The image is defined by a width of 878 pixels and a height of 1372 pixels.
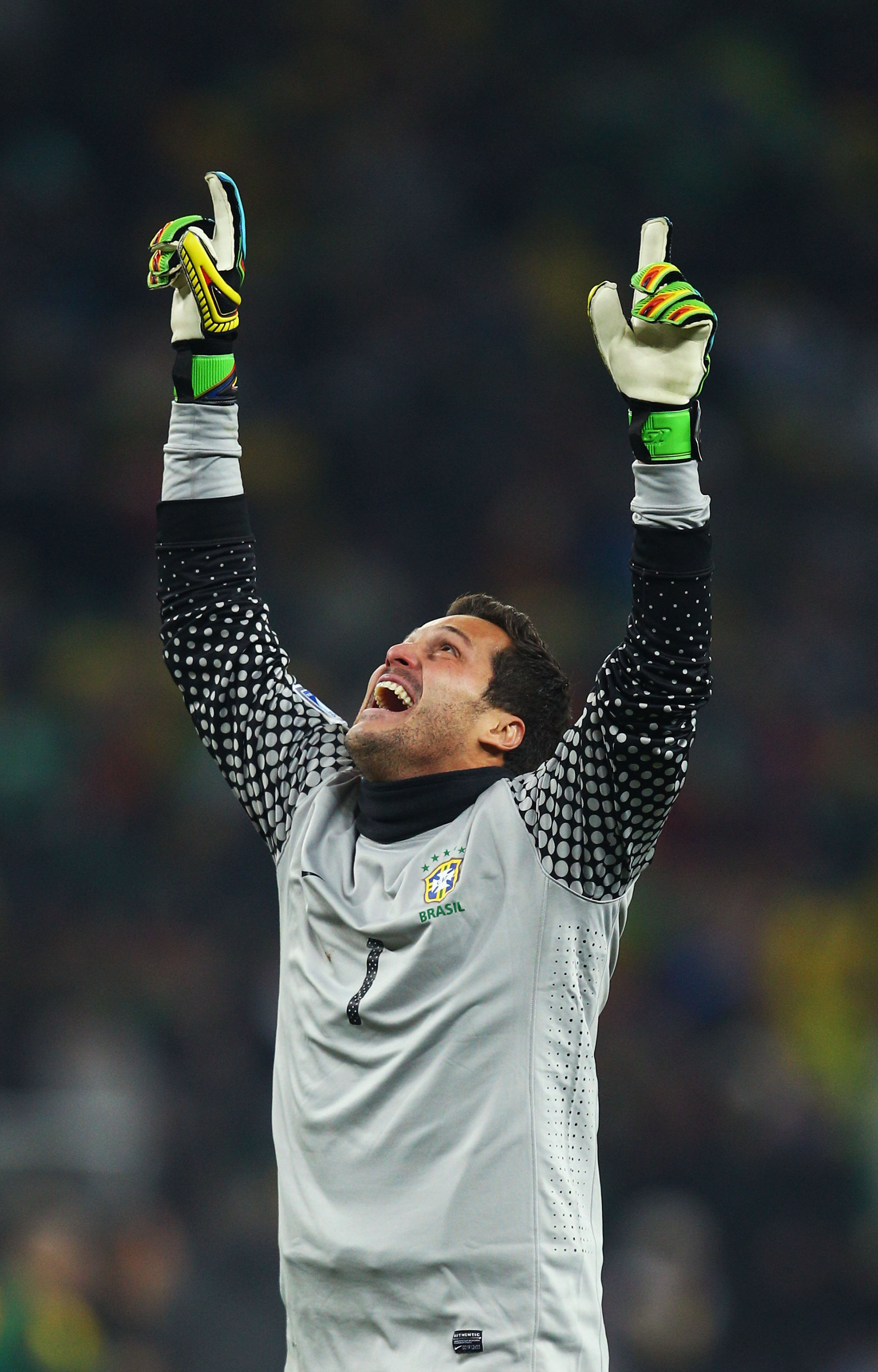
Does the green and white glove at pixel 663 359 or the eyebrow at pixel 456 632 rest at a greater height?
the green and white glove at pixel 663 359

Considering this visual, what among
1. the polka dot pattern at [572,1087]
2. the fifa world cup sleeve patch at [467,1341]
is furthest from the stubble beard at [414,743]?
the fifa world cup sleeve patch at [467,1341]

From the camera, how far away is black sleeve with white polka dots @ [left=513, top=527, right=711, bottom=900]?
8.06 ft

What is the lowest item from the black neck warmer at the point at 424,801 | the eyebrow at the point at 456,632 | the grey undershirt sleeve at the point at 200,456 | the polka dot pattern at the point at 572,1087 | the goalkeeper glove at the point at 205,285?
the polka dot pattern at the point at 572,1087

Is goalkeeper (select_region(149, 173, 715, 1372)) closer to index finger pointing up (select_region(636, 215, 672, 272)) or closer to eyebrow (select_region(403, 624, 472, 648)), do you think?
index finger pointing up (select_region(636, 215, 672, 272))

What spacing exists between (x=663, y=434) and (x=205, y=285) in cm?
94

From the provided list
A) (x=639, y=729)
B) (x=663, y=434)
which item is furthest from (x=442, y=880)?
(x=663, y=434)

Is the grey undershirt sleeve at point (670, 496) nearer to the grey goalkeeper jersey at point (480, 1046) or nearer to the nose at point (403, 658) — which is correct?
the grey goalkeeper jersey at point (480, 1046)

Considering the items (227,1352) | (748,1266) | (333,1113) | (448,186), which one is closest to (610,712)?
(333,1113)

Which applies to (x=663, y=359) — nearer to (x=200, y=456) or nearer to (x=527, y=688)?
(x=527, y=688)

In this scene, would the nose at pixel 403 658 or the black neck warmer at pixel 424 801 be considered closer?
the black neck warmer at pixel 424 801

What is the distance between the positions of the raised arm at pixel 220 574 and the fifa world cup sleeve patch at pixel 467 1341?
887 millimetres

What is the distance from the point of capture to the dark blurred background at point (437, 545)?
6.59m

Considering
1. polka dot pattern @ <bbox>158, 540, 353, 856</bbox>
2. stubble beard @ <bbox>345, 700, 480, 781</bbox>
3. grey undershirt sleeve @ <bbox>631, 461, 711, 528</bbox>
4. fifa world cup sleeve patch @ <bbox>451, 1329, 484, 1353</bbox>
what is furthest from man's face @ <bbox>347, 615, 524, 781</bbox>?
fifa world cup sleeve patch @ <bbox>451, 1329, 484, 1353</bbox>

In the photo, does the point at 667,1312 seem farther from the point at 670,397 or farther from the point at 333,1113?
the point at 670,397
